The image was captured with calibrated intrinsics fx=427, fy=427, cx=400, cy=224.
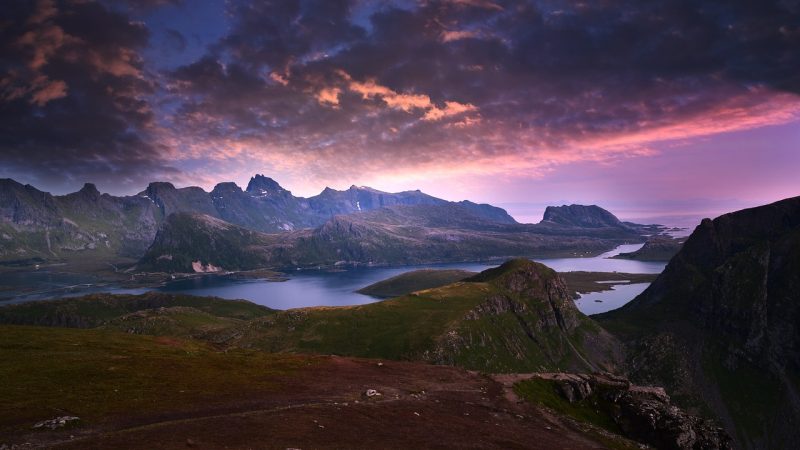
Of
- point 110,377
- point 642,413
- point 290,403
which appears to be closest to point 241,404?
point 290,403

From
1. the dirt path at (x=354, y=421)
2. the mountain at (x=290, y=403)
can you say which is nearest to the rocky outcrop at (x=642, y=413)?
the mountain at (x=290, y=403)

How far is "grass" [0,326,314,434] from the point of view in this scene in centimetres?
Answer: 4384

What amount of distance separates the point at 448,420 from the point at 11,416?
4536 cm

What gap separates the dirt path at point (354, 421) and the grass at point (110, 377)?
Result: 399 cm

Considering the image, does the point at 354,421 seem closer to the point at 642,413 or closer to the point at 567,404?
the point at 567,404

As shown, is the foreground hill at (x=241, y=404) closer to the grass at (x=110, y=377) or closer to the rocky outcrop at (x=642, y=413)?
the grass at (x=110, y=377)

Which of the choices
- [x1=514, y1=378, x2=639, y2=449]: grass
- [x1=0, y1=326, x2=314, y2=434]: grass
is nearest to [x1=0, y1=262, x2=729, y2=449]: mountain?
[x1=0, y1=326, x2=314, y2=434]: grass

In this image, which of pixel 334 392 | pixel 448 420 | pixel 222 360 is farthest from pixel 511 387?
pixel 222 360

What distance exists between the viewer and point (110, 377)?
5547 cm

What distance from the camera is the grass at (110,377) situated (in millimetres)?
43844

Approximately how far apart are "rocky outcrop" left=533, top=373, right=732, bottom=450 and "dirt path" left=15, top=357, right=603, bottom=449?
1962 centimetres

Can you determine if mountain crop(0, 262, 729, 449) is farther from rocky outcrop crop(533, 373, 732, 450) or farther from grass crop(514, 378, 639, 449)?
grass crop(514, 378, 639, 449)

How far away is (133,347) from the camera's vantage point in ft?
260

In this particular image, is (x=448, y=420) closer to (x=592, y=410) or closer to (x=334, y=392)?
(x=334, y=392)
